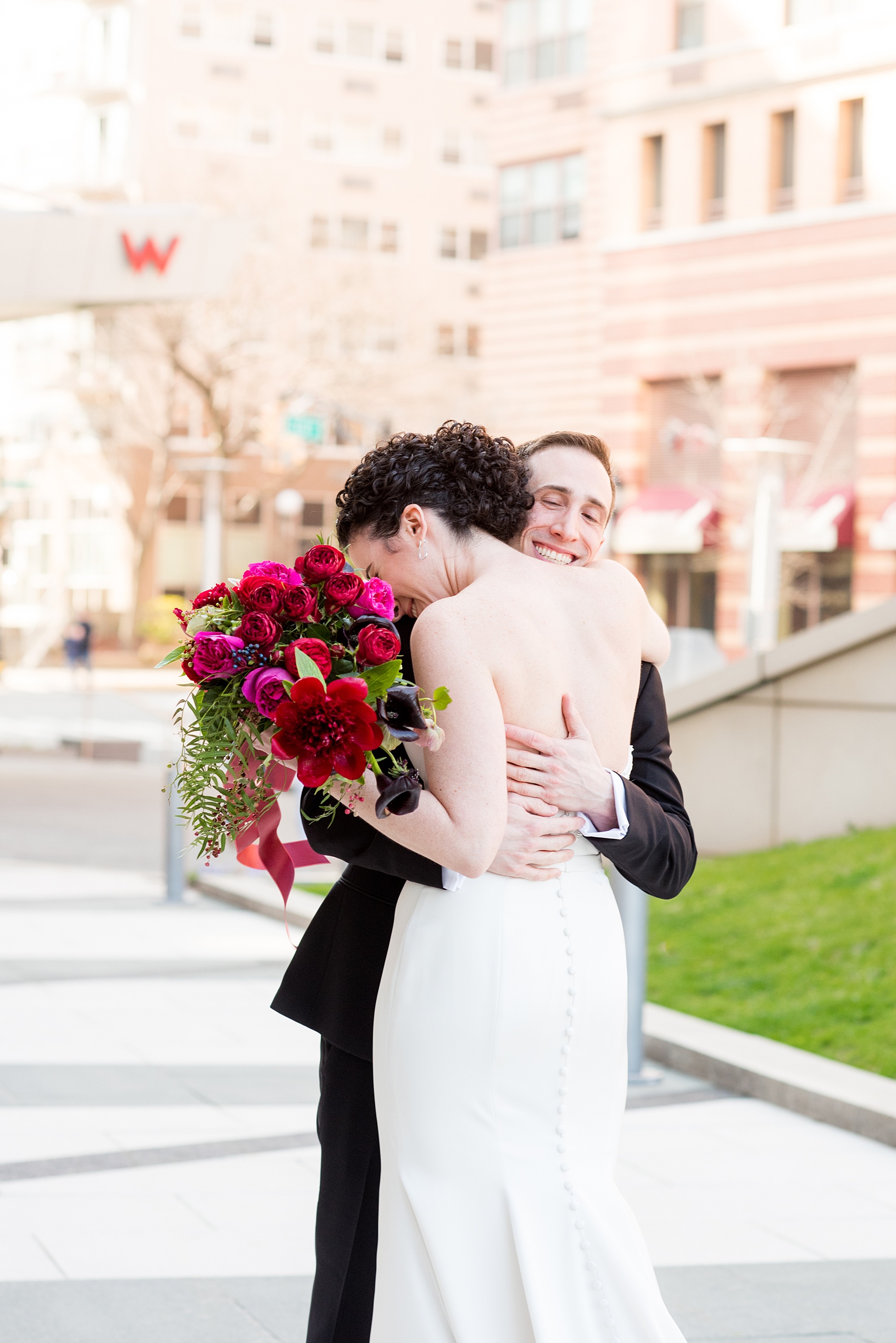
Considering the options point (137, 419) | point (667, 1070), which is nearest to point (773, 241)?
point (137, 419)

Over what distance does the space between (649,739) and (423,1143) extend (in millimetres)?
903

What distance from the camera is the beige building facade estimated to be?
103 ft

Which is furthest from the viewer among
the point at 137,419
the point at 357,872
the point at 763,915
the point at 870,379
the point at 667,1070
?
the point at 137,419

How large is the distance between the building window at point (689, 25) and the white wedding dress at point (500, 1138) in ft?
115

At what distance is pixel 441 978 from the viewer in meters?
2.69

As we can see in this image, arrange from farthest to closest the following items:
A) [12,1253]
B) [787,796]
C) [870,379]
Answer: [870,379], [787,796], [12,1253]

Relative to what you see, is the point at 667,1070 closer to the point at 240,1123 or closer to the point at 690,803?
the point at 240,1123

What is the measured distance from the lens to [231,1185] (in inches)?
193

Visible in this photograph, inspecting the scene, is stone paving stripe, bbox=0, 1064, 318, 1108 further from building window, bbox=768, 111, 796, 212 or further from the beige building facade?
building window, bbox=768, 111, 796, 212

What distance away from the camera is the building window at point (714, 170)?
34.1 meters

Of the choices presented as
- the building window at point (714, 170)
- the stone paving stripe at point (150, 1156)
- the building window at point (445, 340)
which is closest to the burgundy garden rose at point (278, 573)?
the stone paving stripe at point (150, 1156)

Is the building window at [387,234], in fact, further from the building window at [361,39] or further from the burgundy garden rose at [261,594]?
the burgundy garden rose at [261,594]

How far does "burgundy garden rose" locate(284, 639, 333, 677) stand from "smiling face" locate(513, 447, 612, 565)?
0.63 m

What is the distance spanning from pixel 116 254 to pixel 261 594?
12.8 m
